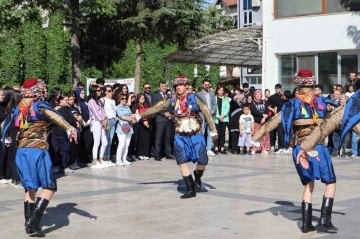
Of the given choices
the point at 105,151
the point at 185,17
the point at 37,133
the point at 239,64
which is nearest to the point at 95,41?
→ the point at 185,17

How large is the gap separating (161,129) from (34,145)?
8.98 m

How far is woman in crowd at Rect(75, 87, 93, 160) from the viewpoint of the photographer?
15.0 meters

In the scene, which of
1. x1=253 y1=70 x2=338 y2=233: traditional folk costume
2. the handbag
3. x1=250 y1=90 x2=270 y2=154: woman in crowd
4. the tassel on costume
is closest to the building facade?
x1=250 y1=90 x2=270 y2=154: woman in crowd

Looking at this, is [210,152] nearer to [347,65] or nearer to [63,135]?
[63,135]

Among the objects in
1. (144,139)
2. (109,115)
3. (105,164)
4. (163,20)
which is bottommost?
(105,164)

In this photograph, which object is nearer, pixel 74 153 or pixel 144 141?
pixel 74 153

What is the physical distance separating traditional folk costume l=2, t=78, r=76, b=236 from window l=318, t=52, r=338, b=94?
16.2 m

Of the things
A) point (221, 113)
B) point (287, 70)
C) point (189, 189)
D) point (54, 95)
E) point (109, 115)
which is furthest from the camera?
point (287, 70)

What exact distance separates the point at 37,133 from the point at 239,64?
2294cm

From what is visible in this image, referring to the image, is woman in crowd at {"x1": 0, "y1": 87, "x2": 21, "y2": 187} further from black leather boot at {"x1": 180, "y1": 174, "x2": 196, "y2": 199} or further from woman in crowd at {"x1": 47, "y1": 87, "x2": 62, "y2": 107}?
black leather boot at {"x1": 180, "y1": 174, "x2": 196, "y2": 199}

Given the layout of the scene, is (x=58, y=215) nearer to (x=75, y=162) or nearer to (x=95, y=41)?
(x=75, y=162)

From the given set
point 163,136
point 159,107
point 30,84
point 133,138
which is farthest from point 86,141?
point 30,84

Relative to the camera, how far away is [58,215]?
9125 mm

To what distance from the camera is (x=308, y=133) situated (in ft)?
25.8
